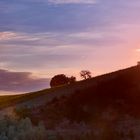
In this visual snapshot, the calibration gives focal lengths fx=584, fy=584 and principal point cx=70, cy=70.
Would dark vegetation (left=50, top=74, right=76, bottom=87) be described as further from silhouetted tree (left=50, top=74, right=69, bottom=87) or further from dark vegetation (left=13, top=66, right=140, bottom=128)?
dark vegetation (left=13, top=66, right=140, bottom=128)

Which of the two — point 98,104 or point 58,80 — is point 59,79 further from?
point 98,104

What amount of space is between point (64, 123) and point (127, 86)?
11.0 meters

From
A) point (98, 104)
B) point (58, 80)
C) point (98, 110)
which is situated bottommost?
point (98, 110)

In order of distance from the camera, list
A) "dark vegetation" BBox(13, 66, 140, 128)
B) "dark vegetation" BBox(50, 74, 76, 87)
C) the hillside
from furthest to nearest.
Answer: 1. "dark vegetation" BBox(50, 74, 76, 87)
2. "dark vegetation" BBox(13, 66, 140, 128)
3. the hillside

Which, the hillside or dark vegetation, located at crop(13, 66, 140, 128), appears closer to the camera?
the hillside

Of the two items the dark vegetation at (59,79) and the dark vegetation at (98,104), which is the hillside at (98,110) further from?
the dark vegetation at (59,79)

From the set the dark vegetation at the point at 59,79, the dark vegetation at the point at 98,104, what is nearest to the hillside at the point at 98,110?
the dark vegetation at the point at 98,104

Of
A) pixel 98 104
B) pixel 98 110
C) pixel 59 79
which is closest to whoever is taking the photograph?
pixel 98 110

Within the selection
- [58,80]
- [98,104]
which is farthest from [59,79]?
[98,104]

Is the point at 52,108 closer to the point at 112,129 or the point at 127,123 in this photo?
the point at 127,123

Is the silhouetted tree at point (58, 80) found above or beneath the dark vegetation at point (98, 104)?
above

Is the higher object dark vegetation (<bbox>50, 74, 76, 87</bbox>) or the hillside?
dark vegetation (<bbox>50, 74, 76, 87</bbox>)

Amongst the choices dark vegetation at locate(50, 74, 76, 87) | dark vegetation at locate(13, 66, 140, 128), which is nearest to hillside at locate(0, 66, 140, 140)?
dark vegetation at locate(13, 66, 140, 128)

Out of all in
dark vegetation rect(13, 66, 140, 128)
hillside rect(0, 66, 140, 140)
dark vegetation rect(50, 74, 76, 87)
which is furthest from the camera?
dark vegetation rect(50, 74, 76, 87)
